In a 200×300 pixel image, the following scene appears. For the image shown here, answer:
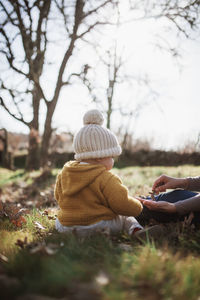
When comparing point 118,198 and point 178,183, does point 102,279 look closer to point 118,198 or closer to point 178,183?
point 118,198

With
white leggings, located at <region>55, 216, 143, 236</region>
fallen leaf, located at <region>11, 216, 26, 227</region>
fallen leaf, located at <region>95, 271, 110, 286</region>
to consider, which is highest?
fallen leaf, located at <region>95, 271, 110, 286</region>

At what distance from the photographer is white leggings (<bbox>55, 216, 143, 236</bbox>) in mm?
2299

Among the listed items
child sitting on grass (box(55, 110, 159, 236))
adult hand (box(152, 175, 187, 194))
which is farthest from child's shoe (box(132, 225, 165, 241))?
adult hand (box(152, 175, 187, 194))

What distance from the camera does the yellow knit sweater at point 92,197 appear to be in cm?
225

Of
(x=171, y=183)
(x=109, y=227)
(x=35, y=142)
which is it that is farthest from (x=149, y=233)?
(x=35, y=142)

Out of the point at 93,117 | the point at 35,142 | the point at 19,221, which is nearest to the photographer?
the point at 93,117

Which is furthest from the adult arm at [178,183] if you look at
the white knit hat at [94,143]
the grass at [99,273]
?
the grass at [99,273]

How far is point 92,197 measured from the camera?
91.7 inches

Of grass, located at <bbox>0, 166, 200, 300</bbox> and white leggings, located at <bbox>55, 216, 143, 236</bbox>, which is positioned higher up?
grass, located at <bbox>0, 166, 200, 300</bbox>

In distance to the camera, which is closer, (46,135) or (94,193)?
(94,193)

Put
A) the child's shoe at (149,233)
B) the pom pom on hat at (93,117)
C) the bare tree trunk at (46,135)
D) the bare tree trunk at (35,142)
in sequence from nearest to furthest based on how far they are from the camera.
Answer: the child's shoe at (149,233), the pom pom on hat at (93,117), the bare tree trunk at (46,135), the bare tree trunk at (35,142)

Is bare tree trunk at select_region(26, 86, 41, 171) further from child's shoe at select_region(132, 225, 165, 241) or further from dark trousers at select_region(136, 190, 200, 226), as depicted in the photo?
child's shoe at select_region(132, 225, 165, 241)

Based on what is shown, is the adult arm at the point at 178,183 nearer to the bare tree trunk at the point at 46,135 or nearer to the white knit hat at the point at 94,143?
the white knit hat at the point at 94,143

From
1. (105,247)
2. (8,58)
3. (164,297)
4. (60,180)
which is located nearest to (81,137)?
(60,180)
